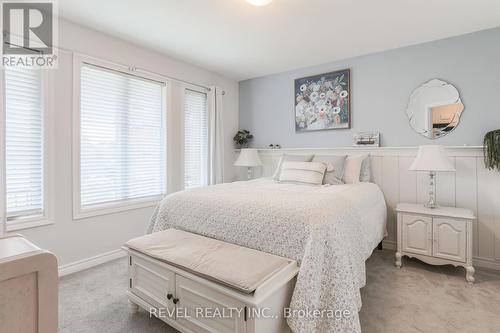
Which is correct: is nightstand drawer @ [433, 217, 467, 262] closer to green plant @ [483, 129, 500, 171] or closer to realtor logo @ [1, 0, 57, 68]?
green plant @ [483, 129, 500, 171]

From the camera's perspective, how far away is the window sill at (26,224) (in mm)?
2186

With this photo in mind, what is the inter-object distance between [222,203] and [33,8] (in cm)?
240

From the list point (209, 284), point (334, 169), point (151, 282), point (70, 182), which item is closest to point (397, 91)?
point (334, 169)

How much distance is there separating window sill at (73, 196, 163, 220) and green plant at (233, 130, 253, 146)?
1655 mm

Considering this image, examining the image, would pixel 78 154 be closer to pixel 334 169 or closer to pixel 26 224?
pixel 26 224

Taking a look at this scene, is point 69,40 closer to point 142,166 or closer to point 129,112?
point 129,112

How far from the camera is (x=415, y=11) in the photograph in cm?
233

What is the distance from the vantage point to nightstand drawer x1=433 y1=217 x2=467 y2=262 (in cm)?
236

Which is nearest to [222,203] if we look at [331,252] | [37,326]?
[331,252]

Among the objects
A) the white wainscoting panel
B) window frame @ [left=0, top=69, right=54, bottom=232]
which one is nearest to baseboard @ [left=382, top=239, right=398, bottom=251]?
the white wainscoting panel

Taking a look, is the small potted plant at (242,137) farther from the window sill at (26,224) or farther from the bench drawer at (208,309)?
the bench drawer at (208,309)

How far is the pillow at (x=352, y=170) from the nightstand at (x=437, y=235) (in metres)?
0.55

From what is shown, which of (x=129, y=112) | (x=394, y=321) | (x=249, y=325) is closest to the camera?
(x=249, y=325)

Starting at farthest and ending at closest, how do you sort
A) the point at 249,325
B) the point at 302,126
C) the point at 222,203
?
the point at 302,126
the point at 222,203
the point at 249,325
